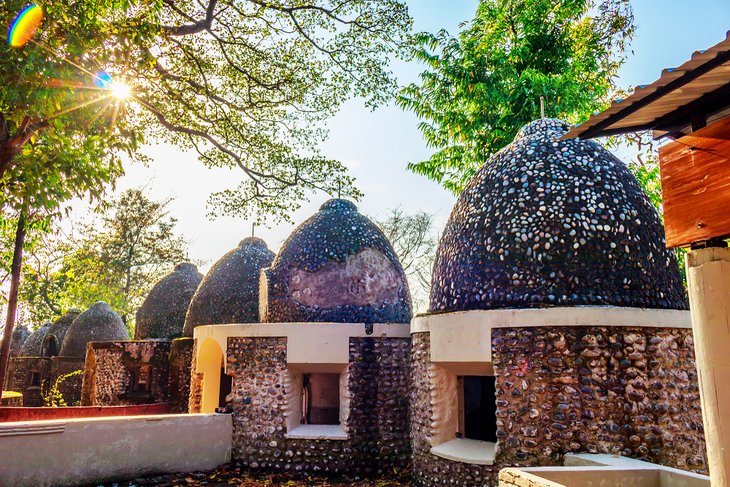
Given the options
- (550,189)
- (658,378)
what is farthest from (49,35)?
(658,378)

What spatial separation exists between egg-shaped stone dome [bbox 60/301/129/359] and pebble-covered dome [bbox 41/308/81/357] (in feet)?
10.1

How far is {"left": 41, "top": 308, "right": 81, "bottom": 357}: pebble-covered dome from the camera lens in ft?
78.2

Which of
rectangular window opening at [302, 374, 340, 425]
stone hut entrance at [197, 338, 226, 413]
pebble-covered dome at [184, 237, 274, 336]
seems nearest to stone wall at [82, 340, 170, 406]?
pebble-covered dome at [184, 237, 274, 336]

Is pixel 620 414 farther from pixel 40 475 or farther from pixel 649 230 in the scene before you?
pixel 40 475

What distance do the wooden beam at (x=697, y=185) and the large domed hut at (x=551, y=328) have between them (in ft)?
9.08

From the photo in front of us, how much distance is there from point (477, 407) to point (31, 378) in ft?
71.2

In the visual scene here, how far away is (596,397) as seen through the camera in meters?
6.28

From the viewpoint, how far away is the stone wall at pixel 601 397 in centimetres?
621

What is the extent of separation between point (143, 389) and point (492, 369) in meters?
11.8

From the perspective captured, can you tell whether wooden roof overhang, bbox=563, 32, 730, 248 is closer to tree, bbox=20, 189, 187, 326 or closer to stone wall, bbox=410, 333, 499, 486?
stone wall, bbox=410, 333, 499, 486

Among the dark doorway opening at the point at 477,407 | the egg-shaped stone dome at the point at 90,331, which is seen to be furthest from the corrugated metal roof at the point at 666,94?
the egg-shaped stone dome at the point at 90,331

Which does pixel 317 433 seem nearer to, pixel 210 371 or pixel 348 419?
pixel 348 419

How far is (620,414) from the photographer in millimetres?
6230

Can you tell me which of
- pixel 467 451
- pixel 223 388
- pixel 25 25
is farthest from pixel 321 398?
pixel 25 25
